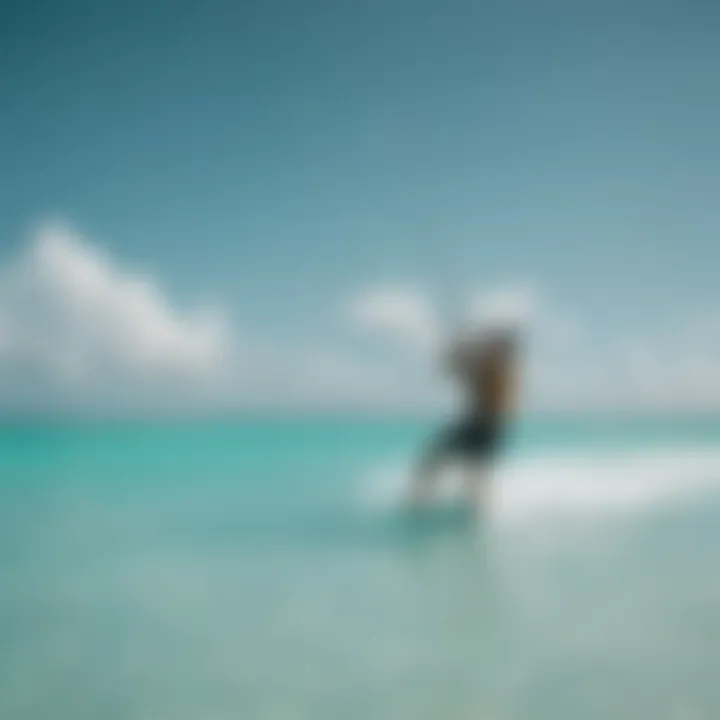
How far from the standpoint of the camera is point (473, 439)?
5824mm

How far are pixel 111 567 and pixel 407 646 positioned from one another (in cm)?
Result: 293

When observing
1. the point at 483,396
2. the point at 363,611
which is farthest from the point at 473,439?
the point at 363,611

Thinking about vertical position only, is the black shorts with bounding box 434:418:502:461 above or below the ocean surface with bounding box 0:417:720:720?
above

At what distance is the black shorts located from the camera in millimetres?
5797

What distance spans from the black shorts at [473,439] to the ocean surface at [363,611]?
0.68 m

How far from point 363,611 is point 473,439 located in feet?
6.47

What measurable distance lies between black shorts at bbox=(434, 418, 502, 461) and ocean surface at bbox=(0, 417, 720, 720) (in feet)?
2.24

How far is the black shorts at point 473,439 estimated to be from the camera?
19.0 feet

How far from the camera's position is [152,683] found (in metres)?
Answer: 3.67

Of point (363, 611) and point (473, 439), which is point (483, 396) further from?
point (363, 611)

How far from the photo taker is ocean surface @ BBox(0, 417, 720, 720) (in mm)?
3457

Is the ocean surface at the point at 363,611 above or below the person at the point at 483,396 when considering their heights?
below

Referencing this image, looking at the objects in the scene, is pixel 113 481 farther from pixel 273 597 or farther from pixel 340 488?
pixel 273 597

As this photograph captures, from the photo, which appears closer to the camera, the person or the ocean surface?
the ocean surface
